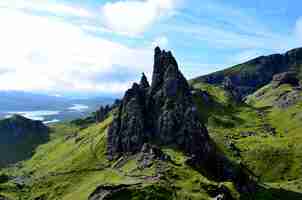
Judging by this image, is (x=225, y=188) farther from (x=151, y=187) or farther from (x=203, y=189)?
(x=151, y=187)

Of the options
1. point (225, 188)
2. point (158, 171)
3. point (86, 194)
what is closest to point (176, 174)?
point (158, 171)

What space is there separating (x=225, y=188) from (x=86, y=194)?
53.1 metres

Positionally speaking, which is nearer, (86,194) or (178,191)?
(178,191)

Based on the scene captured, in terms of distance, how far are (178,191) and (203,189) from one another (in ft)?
32.3

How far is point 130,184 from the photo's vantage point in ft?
597

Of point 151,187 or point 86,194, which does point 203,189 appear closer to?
point 151,187

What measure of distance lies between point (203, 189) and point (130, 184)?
26.1m

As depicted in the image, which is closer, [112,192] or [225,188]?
[112,192]

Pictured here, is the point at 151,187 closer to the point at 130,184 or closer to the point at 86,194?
the point at 130,184

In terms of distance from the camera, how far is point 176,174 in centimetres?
19712

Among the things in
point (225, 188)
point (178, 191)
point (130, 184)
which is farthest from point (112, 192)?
point (225, 188)

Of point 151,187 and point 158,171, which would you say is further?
point 158,171

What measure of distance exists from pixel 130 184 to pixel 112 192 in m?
8.31

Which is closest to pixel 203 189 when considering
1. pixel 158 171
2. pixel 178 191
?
pixel 178 191
